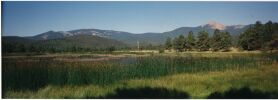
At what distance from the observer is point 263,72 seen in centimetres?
1095

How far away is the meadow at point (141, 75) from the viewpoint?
35.6 ft

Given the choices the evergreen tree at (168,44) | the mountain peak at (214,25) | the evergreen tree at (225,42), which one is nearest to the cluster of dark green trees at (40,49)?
the evergreen tree at (168,44)

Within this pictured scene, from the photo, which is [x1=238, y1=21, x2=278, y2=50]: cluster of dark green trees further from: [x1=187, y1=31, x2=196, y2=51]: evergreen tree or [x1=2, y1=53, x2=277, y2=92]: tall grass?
[x1=187, y1=31, x2=196, y2=51]: evergreen tree

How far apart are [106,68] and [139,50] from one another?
68cm

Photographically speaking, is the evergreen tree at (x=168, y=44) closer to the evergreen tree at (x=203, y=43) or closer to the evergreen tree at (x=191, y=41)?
the evergreen tree at (x=191, y=41)

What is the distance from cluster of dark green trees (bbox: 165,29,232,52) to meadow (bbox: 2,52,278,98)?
0.40 ft

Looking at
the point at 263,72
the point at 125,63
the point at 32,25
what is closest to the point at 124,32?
the point at 125,63

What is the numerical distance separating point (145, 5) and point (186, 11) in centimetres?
73

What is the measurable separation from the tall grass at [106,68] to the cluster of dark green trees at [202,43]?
183 millimetres

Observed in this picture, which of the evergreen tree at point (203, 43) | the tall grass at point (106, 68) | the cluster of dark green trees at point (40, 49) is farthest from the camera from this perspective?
the evergreen tree at point (203, 43)

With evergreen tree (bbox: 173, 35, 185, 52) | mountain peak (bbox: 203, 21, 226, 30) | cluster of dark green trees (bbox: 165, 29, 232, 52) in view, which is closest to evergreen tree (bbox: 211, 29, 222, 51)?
cluster of dark green trees (bbox: 165, 29, 232, 52)

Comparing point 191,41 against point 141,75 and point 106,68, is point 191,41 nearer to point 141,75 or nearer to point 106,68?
point 141,75

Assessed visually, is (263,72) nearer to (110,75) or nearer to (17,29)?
(110,75)

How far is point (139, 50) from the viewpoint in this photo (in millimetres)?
11125
